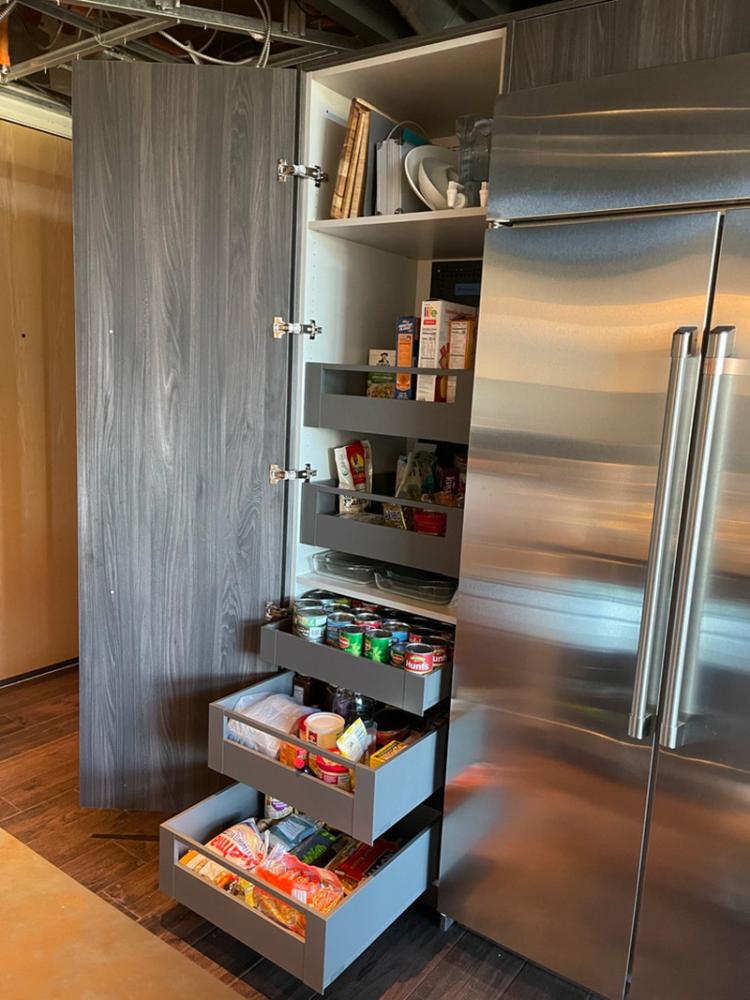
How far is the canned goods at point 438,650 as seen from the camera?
1717 millimetres

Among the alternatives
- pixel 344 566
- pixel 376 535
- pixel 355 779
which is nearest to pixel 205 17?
pixel 376 535

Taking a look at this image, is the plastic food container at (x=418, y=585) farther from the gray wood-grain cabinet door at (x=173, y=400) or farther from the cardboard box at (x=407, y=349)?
the cardboard box at (x=407, y=349)

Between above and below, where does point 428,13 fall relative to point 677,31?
above

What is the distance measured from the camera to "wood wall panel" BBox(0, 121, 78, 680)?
2.74 m

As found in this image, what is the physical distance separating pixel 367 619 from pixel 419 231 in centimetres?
101

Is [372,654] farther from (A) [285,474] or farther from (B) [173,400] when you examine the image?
(B) [173,400]

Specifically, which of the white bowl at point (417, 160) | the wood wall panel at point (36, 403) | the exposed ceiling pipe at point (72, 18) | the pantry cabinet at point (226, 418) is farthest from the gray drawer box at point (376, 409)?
the wood wall panel at point (36, 403)

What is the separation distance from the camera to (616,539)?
1434 mm

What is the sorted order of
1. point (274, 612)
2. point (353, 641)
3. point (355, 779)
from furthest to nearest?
point (274, 612) → point (353, 641) → point (355, 779)

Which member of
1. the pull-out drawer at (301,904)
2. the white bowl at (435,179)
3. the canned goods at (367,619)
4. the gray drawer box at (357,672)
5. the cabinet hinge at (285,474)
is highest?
the white bowl at (435,179)

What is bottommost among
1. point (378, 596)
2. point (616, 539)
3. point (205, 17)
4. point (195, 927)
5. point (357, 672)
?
point (195, 927)

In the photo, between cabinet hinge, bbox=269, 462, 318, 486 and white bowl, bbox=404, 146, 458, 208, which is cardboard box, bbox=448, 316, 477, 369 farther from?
cabinet hinge, bbox=269, 462, 318, 486

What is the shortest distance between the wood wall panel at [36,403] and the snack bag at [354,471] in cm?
154

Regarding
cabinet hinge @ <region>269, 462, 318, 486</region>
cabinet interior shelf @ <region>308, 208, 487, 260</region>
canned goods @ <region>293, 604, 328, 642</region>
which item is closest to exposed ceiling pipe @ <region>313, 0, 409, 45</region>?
cabinet interior shelf @ <region>308, 208, 487, 260</region>
